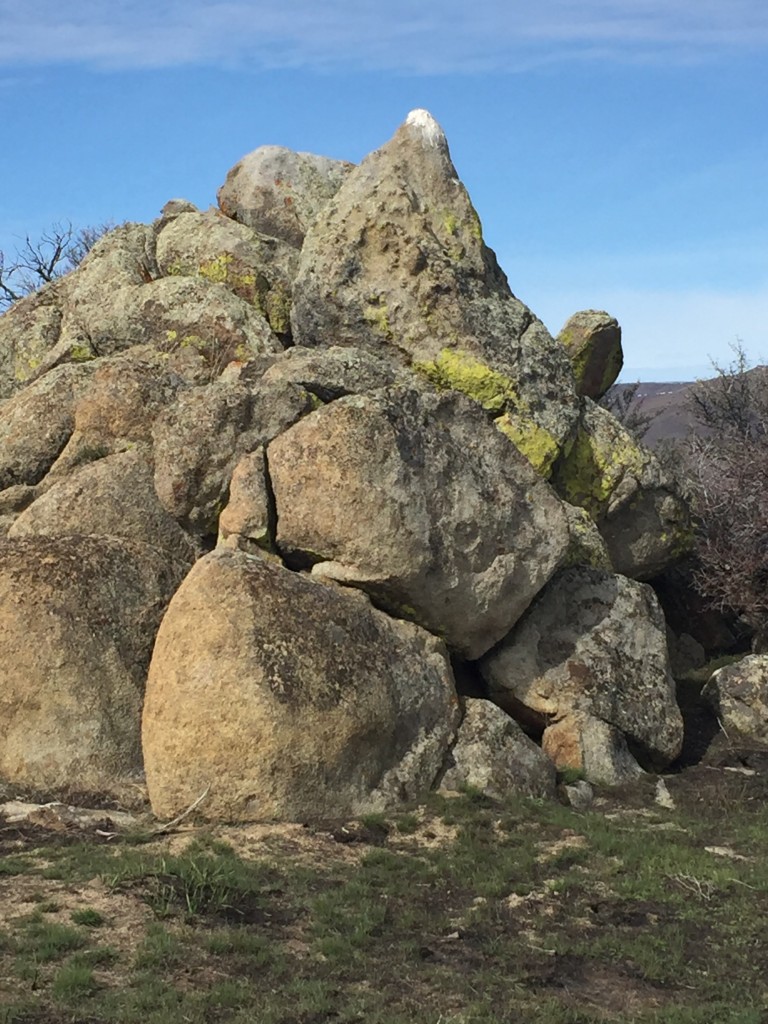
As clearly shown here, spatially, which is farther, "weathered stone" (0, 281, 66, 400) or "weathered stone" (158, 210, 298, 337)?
"weathered stone" (0, 281, 66, 400)

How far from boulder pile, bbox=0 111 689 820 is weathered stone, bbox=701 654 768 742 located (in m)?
1.64

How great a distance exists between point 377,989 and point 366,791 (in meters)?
5.34

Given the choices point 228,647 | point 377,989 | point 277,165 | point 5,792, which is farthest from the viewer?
point 277,165

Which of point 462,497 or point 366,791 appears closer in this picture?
point 366,791

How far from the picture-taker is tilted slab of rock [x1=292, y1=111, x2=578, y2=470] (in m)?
23.7

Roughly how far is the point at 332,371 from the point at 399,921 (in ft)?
34.1

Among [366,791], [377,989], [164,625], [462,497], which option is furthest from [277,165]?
[377,989]

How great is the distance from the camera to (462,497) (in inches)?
762

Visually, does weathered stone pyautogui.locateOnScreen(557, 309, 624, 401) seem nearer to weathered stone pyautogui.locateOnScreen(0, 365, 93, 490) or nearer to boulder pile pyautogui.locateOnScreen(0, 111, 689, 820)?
boulder pile pyautogui.locateOnScreen(0, 111, 689, 820)

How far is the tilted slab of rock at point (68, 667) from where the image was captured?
18078 mm

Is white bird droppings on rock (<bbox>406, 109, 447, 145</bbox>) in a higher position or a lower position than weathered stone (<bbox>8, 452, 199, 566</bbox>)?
higher

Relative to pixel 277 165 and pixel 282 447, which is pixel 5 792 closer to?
pixel 282 447

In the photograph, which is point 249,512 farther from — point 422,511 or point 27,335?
point 27,335

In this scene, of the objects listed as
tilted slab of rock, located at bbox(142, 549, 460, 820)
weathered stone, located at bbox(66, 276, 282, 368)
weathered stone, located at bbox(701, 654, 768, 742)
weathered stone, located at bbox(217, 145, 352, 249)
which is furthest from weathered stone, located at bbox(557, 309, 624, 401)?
tilted slab of rock, located at bbox(142, 549, 460, 820)
